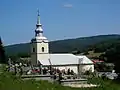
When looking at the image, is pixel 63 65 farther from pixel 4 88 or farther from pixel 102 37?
pixel 102 37

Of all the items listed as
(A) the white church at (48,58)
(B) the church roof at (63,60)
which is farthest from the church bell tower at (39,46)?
(B) the church roof at (63,60)

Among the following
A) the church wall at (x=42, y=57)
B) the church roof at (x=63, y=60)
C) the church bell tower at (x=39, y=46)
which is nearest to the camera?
the church bell tower at (x=39, y=46)

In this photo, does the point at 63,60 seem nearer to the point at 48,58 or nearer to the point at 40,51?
the point at 48,58

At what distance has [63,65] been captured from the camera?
2997 inches

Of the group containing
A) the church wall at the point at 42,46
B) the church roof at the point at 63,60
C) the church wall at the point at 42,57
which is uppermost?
the church wall at the point at 42,46

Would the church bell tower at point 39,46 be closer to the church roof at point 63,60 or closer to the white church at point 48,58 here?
the white church at point 48,58

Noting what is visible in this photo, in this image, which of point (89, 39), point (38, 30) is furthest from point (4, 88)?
point (89, 39)

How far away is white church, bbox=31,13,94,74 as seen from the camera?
240ft

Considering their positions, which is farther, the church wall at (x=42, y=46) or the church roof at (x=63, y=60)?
the church roof at (x=63, y=60)

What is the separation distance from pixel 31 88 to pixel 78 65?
68.6m

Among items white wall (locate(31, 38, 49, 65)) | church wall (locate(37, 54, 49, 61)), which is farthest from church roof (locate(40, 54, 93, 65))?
white wall (locate(31, 38, 49, 65))

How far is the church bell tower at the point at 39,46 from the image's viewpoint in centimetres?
7288

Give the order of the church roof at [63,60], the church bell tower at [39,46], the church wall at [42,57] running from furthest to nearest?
the church roof at [63,60]
the church wall at [42,57]
the church bell tower at [39,46]

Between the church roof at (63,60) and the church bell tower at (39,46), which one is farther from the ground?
the church bell tower at (39,46)
